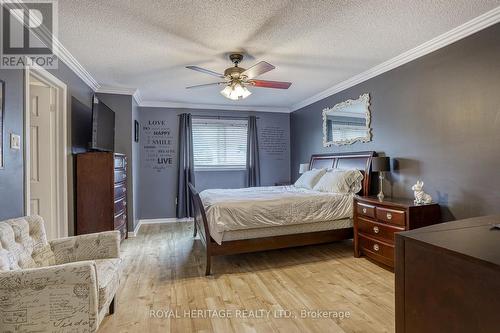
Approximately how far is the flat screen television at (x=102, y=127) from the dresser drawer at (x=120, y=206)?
2.67ft

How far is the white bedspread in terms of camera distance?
9.85ft

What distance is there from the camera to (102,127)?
3742 millimetres

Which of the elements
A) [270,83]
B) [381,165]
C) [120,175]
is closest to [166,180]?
[120,175]

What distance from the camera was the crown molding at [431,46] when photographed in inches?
95.1

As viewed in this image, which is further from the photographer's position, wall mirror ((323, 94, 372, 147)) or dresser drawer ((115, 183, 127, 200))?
wall mirror ((323, 94, 372, 147))

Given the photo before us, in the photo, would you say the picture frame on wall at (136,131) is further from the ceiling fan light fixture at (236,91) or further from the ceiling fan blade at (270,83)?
the ceiling fan blade at (270,83)

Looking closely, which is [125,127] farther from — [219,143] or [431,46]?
[431,46]

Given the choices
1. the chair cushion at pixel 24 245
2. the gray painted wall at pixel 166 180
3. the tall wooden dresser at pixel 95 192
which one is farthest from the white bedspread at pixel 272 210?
the gray painted wall at pixel 166 180

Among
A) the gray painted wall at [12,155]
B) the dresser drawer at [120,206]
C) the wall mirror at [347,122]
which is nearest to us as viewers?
the gray painted wall at [12,155]

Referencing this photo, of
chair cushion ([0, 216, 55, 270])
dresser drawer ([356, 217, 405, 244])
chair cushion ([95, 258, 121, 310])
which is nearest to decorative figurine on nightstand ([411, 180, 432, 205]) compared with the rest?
dresser drawer ([356, 217, 405, 244])

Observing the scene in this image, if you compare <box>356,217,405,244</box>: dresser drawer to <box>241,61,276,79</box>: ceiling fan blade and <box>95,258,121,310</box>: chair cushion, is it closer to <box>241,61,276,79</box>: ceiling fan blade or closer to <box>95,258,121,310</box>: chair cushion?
<box>241,61,276,79</box>: ceiling fan blade

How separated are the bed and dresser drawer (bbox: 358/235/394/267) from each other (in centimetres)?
30

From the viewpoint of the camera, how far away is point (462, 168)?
2.70 metres

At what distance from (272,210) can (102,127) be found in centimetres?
270
